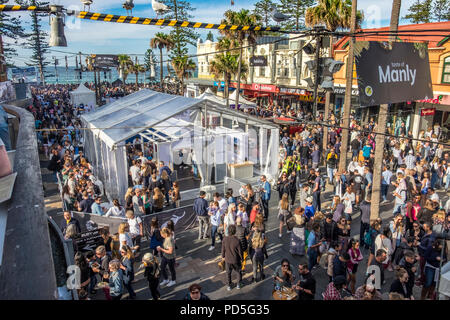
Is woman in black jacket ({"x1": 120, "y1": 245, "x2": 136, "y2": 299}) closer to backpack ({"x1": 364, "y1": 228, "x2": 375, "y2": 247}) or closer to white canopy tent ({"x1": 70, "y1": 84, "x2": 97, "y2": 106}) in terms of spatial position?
backpack ({"x1": 364, "y1": 228, "x2": 375, "y2": 247})

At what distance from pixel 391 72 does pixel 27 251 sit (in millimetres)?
7851

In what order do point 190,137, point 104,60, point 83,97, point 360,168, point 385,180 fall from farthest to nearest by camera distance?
point 104,60
point 83,97
point 190,137
point 360,168
point 385,180

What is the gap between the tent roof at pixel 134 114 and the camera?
11.9m

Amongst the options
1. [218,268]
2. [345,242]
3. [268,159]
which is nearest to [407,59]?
[345,242]

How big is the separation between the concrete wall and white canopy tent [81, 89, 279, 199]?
10.4 meters

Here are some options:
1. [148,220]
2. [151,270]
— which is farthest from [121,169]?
[151,270]

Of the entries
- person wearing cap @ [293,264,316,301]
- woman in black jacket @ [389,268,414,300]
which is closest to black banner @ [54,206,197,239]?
person wearing cap @ [293,264,316,301]

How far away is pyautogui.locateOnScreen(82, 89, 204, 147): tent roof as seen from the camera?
39.0 feet

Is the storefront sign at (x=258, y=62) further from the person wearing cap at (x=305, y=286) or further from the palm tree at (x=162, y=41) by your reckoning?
the person wearing cap at (x=305, y=286)

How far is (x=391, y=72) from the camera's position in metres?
7.33

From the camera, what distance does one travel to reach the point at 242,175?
14.3m

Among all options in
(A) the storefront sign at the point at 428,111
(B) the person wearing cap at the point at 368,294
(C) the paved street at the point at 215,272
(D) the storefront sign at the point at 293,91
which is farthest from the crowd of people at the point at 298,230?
(D) the storefront sign at the point at 293,91

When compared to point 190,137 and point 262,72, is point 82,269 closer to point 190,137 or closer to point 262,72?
point 190,137

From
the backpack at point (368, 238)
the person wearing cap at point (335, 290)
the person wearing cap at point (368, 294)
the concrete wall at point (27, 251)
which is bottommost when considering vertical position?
the backpack at point (368, 238)
